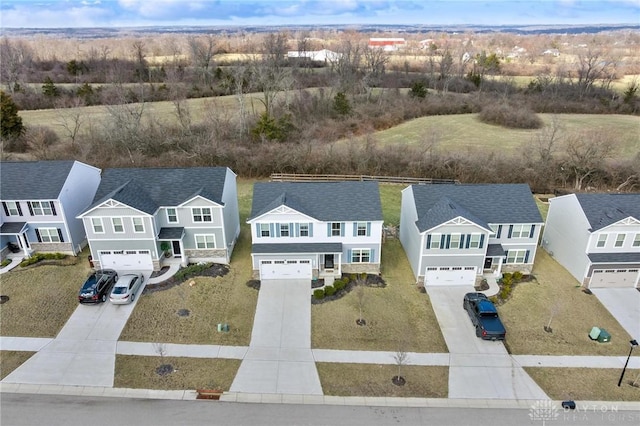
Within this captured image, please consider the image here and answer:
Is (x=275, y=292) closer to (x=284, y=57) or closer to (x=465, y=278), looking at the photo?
(x=465, y=278)

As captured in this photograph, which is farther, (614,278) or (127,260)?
(127,260)

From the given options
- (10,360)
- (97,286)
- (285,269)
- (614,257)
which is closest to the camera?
(10,360)

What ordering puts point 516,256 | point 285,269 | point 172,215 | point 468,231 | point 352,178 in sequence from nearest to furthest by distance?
1. point 468,231
2. point 285,269
3. point 172,215
4. point 516,256
5. point 352,178

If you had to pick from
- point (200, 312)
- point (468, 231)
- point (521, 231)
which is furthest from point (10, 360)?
point (521, 231)

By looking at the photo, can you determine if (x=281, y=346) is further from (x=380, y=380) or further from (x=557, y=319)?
(x=557, y=319)

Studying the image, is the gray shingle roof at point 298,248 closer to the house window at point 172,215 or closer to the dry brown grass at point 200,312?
the dry brown grass at point 200,312

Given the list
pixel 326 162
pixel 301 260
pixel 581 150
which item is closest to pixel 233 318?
pixel 301 260
